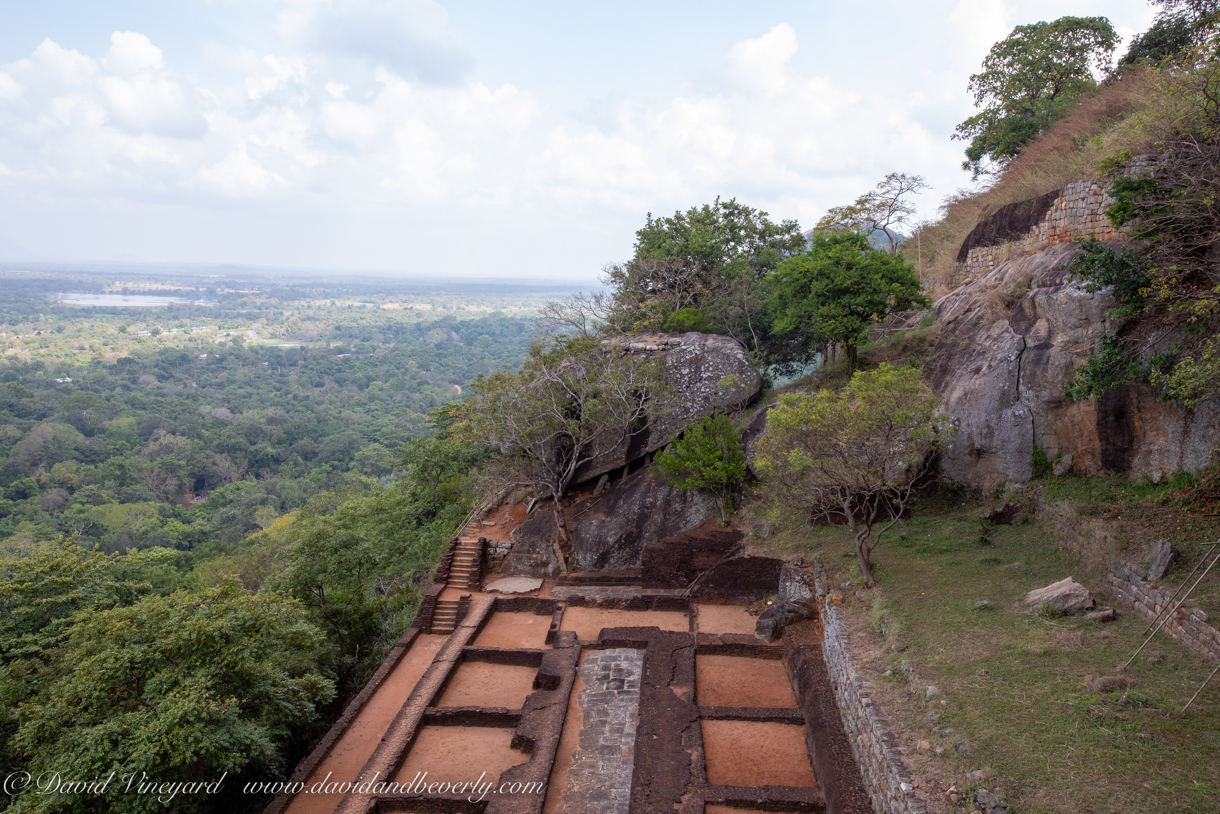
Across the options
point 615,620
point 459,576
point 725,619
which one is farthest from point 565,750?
point 459,576

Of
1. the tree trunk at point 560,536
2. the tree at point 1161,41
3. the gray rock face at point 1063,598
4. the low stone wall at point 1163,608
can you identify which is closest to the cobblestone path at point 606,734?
the tree trunk at point 560,536

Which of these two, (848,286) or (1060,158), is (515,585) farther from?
(1060,158)

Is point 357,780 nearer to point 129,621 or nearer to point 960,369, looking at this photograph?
point 129,621

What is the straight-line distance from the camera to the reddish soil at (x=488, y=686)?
40.7ft

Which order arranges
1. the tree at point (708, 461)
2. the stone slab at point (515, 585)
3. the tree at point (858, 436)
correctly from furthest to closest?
the stone slab at point (515, 585) < the tree at point (708, 461) < the tree at point (858, 436)

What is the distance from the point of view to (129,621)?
400 inches

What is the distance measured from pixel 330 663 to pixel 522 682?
5950 millimetres

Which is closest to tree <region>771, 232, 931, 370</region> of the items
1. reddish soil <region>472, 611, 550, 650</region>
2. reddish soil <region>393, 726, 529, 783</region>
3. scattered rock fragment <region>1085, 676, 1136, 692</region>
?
scattered rock fragment <region>1085, 676, 1136, 692</region>

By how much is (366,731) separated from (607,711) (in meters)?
4.92

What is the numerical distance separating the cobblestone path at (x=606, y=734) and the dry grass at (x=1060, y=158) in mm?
13827

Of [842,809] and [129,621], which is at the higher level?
[129,621]

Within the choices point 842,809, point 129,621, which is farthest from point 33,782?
point 842,809

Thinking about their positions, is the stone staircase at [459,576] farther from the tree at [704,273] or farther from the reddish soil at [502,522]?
the tree at [704,273]

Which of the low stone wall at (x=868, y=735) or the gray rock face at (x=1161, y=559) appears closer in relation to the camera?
the low stone wall at (x=868, y=735)
